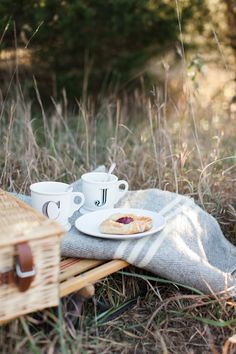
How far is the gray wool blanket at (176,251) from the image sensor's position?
1.61 m

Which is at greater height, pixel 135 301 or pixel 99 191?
pixel 99 191

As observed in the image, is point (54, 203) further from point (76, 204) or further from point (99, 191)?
point (99, 191)

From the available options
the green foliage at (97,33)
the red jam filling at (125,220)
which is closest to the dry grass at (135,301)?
the red jam filling at (125,220)

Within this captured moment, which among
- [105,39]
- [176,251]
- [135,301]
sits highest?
[105,39]

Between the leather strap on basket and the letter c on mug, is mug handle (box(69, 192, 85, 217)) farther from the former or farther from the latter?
the leather strap on basket

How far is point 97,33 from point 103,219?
86.8 inches

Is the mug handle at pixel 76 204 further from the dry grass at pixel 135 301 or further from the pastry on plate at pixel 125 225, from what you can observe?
the dry grass at pixel 135 301

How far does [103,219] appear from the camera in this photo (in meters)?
1.75

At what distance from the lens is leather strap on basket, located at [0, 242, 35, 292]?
1303 millimetres

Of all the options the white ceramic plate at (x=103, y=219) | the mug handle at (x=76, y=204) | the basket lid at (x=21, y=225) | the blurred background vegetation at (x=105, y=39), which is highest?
the blurred background vegetation at (x=105, y=39)

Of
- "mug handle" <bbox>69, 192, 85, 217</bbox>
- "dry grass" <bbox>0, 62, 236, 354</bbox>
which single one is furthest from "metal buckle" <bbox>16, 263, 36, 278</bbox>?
"mug handle" <bbox>69, 192, 85, 217</bbox>

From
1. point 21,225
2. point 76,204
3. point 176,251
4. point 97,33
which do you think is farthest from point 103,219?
point 97,33

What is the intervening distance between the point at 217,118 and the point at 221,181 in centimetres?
108

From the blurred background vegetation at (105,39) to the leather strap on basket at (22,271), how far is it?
190 cm
